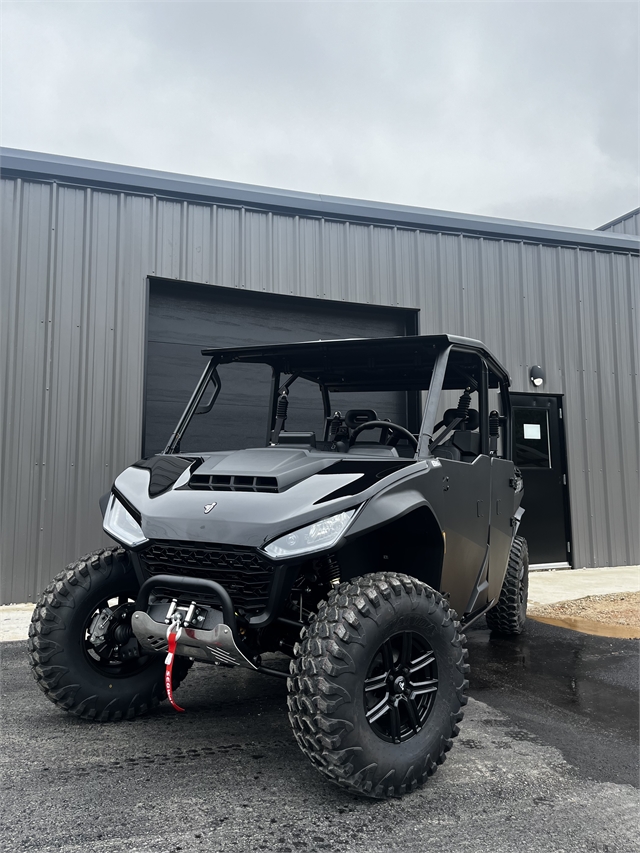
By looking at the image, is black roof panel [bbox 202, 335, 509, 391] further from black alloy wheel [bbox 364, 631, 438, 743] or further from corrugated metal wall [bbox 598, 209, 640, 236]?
corrugated metal wall [bbox 598, 209, 640, 236]

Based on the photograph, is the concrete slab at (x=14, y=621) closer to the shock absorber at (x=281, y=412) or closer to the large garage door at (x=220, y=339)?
the large garage door at (x=220, y=339)

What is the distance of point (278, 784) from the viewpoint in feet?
8.69

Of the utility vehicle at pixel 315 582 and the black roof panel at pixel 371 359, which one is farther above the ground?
the black roof panel at pixel 371 359

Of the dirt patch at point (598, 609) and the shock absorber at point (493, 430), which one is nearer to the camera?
the shock absorber at point (493, 430)

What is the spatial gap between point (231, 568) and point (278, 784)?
901 mm

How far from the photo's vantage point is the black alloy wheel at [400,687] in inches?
102

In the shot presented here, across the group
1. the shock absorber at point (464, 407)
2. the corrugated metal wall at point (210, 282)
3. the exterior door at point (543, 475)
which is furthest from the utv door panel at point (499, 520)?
the exterior door at point (543, 475)

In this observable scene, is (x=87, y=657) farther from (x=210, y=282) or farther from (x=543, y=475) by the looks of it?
(x=543, y=475)

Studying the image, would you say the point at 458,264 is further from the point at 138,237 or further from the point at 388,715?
the point at 388,715

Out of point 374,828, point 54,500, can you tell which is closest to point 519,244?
point 54,500

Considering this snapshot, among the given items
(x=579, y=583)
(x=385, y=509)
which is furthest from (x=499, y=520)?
(x=579, y=583)

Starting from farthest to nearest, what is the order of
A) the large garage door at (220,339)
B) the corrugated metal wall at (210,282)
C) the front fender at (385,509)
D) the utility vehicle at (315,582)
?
1. the large garage door at (220,339)
2. the corrugated metal wall at (210,282)
3. the front fender at (385,509)
4. the utility vehicle at (315,582)

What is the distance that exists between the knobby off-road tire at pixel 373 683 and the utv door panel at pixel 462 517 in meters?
0.50

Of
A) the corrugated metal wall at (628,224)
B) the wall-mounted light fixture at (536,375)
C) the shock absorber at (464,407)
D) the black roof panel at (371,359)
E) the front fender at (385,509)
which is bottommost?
the front fender at (385,509)
